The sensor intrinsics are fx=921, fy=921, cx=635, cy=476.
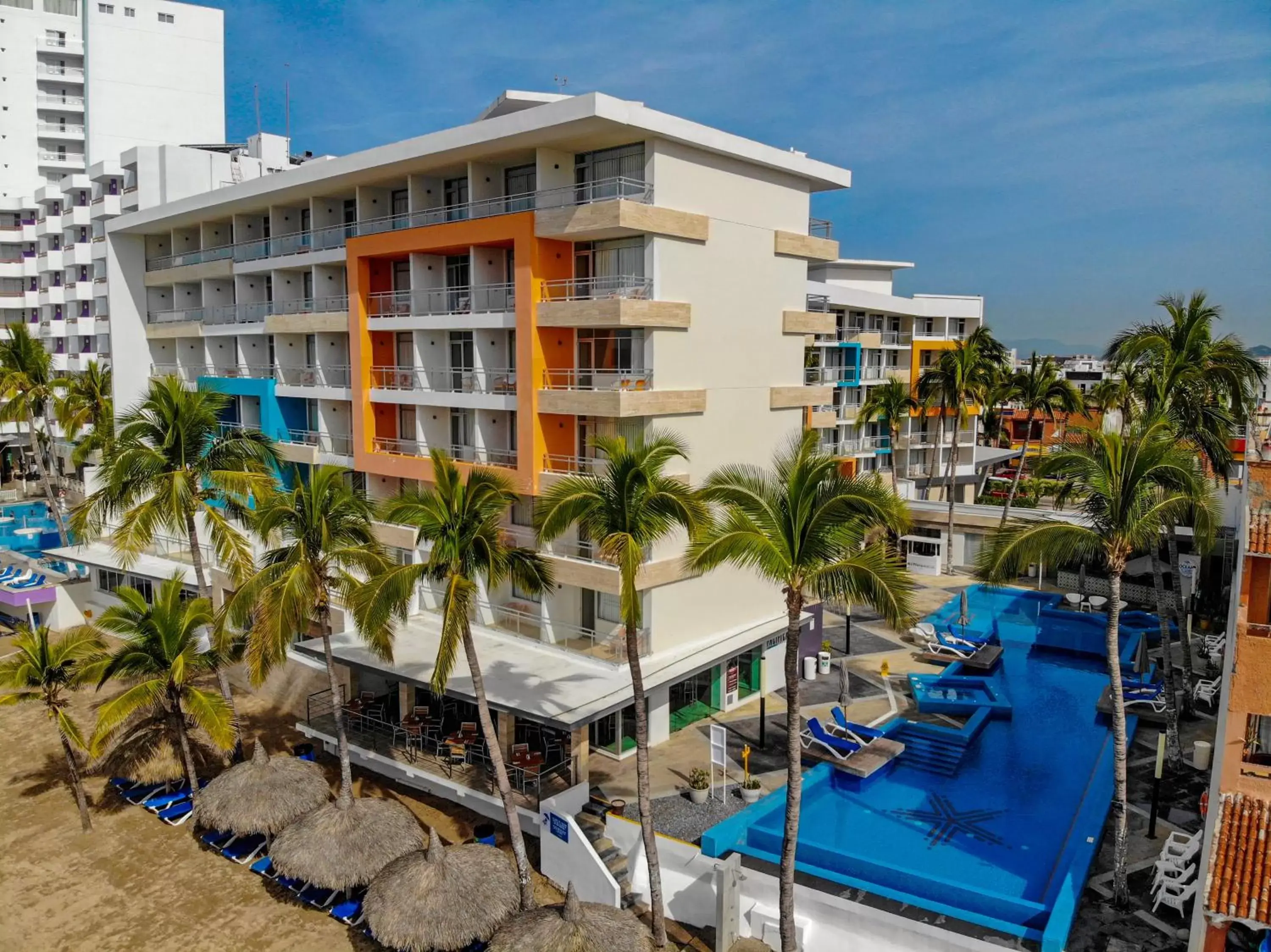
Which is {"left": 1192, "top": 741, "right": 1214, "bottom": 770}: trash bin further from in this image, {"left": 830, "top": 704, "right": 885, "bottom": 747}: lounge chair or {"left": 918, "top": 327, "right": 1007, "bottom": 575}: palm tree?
{"left": 918, "top": 327, "right": 1007, "bottom": 575}: palm tree

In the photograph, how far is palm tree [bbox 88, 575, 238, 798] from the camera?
21.8m

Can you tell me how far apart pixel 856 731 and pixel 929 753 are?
2.02 meters

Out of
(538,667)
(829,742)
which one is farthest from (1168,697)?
(538,667)

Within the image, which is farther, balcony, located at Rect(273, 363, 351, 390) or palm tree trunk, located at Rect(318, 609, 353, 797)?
balcony, located at Rect(273, 363, 351, 390)

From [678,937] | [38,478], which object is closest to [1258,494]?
[678,937]

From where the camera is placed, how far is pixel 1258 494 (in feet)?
58.5

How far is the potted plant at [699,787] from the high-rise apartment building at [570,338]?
8.09ft

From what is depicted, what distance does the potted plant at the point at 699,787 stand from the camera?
73.3ft

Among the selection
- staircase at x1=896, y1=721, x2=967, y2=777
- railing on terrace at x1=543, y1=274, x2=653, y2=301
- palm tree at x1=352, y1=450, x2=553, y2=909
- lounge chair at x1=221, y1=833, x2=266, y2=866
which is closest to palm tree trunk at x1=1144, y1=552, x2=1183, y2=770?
staircase at x1=896, y1=721, x2=967, y2=777

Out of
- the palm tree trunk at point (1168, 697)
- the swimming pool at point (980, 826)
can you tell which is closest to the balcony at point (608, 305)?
the swimming pool at point (980, 826)

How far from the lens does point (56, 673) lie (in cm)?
2298

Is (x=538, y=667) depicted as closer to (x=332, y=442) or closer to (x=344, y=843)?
(x=344, y=843)

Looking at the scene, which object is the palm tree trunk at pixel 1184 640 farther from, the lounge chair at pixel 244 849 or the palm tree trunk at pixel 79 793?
the palm tree trunk at pixel 79 793

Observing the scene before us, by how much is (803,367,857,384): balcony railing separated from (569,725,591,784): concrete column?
49.2ft
